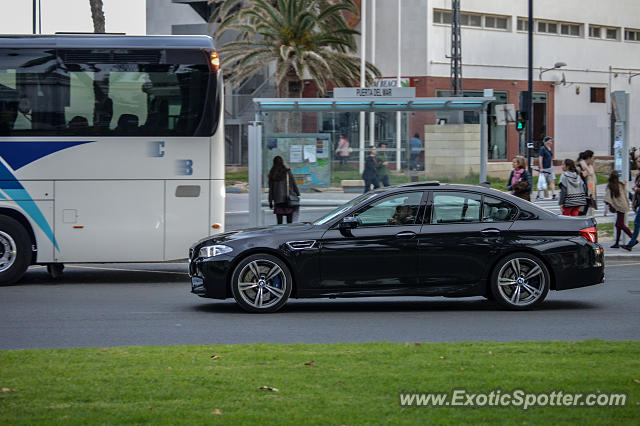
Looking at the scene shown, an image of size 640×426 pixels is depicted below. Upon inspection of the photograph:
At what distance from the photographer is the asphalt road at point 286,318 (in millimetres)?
9578

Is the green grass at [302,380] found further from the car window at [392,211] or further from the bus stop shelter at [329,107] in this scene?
the bus stop shelter at [329,107]

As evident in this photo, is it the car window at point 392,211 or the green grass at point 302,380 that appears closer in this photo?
the green grass at point 302,380

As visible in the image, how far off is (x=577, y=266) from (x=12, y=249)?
8080mm

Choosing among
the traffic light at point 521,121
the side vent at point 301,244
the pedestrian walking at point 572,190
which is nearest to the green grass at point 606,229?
the pedestrian walking at point 572,190

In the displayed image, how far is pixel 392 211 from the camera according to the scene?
11312 mm

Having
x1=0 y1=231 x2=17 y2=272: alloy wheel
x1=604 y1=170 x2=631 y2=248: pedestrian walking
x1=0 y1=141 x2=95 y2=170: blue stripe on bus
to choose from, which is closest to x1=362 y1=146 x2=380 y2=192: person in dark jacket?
x1=604 y1=170 x2=631 y2=248: pedestrian walking

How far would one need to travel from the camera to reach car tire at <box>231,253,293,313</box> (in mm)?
11102

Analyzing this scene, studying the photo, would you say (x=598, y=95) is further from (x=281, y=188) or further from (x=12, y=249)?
(x=12, y=249)

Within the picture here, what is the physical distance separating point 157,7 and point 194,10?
7.83ft

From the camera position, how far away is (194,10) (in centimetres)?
5522

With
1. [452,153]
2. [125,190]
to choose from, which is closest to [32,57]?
[125,190]

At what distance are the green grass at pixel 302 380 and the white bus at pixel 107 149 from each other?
247 inches

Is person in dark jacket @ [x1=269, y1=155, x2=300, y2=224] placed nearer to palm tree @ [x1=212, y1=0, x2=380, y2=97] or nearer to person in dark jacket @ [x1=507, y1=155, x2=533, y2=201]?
person in dark jacket @ [x1=507, y1=155, x2=533, y2=201]

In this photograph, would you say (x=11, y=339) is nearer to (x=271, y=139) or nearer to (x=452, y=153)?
(x=271, y=139)
